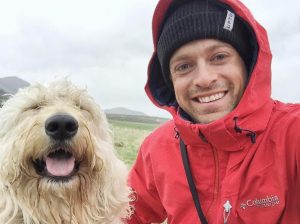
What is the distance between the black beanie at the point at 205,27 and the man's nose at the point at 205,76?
0.86 feet

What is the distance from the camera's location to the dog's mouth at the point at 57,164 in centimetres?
390

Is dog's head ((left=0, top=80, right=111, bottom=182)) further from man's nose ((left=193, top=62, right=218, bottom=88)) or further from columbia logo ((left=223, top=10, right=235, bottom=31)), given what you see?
columbia logo ((left=223, top=10, right=235, bottom=31))

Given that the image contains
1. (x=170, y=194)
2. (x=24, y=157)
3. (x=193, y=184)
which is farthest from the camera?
(x=170, y=194)

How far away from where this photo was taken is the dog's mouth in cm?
390

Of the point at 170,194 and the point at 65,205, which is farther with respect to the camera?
the point at 170,194

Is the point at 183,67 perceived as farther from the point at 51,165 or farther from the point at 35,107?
the point at 51,165

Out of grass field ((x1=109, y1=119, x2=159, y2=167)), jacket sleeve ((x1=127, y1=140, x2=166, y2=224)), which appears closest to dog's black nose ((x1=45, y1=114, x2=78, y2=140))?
grass field ((x1=109, y1=119, x2=159, y2=167))

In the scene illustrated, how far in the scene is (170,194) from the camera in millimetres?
4777

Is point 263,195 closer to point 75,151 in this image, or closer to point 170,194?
point 170,194

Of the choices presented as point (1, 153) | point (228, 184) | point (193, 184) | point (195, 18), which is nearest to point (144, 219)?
point (193, 184)

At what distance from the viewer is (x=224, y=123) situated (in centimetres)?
421

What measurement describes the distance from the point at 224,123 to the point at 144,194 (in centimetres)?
155

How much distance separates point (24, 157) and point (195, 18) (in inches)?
74.4

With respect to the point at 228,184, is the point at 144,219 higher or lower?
lower
